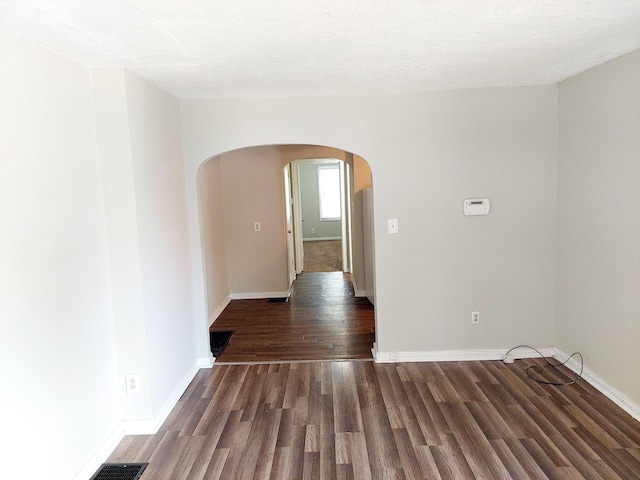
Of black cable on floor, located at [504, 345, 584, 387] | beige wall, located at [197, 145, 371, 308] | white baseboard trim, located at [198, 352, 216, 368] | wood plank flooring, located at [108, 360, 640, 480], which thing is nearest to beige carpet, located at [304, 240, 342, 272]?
beige wall, located at [197, 145, 371, 308]

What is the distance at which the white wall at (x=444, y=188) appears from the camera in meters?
3.50

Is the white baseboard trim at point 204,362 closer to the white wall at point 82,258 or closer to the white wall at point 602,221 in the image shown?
the white wall at point 82,258

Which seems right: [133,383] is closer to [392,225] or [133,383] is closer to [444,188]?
[392,225]

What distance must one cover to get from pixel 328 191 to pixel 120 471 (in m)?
10.6

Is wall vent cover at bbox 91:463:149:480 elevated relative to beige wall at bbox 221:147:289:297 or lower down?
lower down

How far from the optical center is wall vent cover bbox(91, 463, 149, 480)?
233 centimetres

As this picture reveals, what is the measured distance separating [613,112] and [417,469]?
257cm

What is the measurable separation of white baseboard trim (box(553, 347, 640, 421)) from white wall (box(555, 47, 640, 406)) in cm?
3

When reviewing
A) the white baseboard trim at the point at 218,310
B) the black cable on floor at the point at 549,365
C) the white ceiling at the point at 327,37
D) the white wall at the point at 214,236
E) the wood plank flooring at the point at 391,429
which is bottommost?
the wood plank flooring at the point at 391,429

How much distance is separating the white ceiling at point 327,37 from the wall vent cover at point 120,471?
226cm

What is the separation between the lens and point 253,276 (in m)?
6.18

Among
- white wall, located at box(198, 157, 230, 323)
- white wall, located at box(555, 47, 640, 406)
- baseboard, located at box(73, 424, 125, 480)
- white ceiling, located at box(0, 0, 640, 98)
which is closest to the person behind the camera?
white ceiling, located at box(0, 0, 640, 98)

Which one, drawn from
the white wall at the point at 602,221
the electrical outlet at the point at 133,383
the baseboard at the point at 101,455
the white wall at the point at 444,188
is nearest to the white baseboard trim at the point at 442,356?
the white wall at the point at 444,188

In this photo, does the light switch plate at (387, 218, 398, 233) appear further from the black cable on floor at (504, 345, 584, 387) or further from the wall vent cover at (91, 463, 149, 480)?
the wall vent cover at (91, 463, 149, 480)
